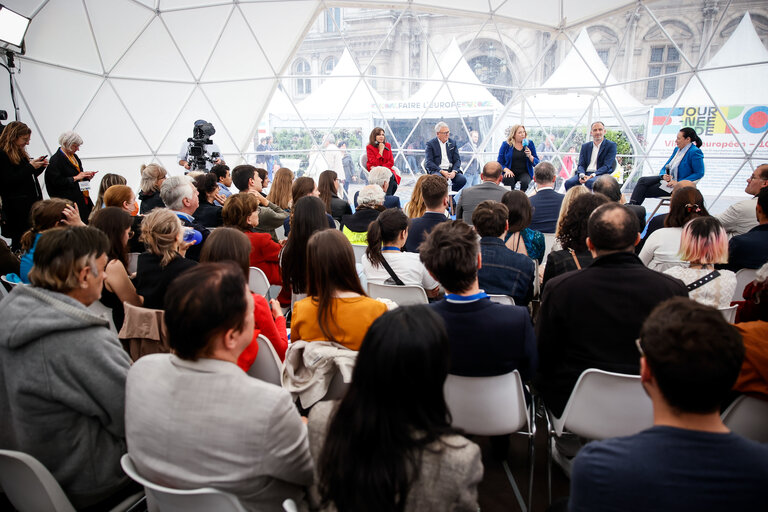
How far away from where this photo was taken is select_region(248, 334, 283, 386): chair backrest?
6.94ft

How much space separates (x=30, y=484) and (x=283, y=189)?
4323 millimetres

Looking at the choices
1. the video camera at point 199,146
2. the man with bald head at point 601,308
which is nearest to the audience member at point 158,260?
the man with bald head at point 601,308

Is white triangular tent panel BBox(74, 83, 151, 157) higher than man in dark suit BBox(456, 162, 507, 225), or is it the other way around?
white triangular tent panel BBox(74, 83, 151, 157)

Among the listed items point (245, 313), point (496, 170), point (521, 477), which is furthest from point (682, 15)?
point (245, 313)

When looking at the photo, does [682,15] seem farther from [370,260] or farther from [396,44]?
[370,260]

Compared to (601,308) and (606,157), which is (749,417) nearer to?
Result: (601,308)

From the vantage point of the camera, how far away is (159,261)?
104 inches

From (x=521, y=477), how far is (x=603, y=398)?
92 centimetres

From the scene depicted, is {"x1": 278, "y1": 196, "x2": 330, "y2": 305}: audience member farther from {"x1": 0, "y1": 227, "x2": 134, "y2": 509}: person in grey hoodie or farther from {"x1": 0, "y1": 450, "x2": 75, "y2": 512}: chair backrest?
{"x1": 0, "y1": 450, "x2": 75, "y2": 512}: chair backrest

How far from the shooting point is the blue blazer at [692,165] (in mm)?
6316

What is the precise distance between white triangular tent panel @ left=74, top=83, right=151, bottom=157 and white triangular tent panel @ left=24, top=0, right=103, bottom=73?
0.69 meters

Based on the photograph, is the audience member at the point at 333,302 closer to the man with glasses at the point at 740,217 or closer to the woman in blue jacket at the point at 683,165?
the man with glasses at the point at 740,217

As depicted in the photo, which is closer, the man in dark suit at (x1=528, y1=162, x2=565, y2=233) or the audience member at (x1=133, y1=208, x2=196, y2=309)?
the audience member at (x1=133, y1=208, x2=196, y2=309)

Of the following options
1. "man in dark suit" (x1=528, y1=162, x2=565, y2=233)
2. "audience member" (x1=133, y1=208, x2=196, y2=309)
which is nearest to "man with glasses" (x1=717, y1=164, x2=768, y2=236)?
"man in dark suit" (x1=528, y1=162, x2=565, y2=233)
